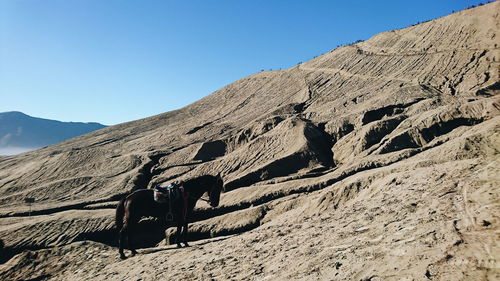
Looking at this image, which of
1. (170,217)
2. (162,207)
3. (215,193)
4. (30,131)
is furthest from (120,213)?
(30,131)

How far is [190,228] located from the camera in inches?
408

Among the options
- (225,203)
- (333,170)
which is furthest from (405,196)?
(225,203)

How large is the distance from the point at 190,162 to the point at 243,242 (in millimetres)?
9959

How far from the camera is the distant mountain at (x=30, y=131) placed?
151 meters

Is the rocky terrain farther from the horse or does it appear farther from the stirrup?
the stirrup

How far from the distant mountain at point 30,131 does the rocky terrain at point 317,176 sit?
150 meters

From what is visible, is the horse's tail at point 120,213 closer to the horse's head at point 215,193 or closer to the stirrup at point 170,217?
the stirrup at point 170,217

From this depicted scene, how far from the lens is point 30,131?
164m

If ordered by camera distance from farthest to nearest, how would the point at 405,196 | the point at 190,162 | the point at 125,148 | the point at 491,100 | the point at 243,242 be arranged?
1. the point at 125,148
2. the point at 190,162
3. the point at 491,100
4. the point at 243,242
5. the point at 405,196

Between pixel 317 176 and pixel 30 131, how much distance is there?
186489 mm

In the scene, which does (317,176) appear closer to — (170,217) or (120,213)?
(170,217)

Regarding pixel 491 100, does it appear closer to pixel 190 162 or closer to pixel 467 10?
pixel 190 162

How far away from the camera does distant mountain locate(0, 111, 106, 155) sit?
151 m

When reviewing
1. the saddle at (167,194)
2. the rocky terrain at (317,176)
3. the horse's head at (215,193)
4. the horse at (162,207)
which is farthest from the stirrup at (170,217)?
the horse's head at (215,193)
